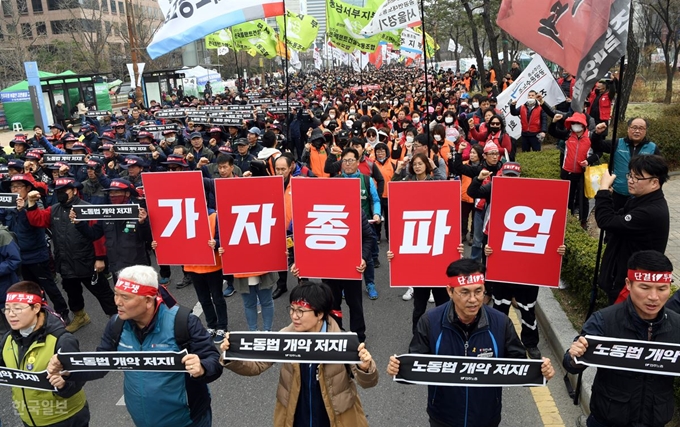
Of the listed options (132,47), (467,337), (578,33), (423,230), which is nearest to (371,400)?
(423,230)

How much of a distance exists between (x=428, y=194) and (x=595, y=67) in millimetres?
1739

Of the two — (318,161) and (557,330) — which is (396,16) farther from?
(557,330)

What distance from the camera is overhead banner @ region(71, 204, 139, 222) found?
569 centimetres

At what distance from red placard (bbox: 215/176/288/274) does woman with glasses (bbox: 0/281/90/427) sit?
200cm

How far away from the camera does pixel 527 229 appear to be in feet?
15.9

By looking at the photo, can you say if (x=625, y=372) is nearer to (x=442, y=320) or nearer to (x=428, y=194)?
(x=442, y=320)

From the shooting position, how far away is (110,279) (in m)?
8.28

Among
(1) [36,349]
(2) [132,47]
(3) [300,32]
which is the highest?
(3) [300,32]

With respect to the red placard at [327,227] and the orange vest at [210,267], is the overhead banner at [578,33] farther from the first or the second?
the orange vest at [210,267]

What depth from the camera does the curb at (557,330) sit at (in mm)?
4557

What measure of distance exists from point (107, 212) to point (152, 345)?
116 inches

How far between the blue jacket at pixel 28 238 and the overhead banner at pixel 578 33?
19.8ft

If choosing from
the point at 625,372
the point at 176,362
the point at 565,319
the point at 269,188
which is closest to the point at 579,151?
the point at 565,319

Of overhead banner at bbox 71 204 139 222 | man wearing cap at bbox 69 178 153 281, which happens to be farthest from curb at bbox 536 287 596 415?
man wearing cap at bbox 69 178 153 281
